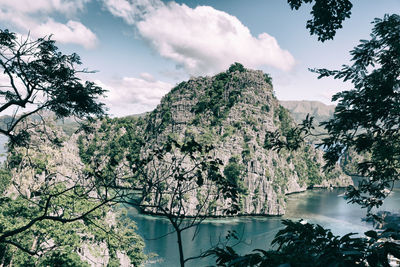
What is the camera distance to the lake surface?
29.6 metres

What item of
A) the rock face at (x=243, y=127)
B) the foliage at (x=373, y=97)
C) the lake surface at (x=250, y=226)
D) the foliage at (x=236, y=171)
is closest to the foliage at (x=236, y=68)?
the rock face at (x=243, y=127)

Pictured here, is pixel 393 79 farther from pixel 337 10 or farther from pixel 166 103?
pixel 166 103

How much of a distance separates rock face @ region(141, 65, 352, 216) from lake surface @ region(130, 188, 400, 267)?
4931mm

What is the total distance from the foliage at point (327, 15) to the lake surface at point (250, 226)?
19.5 metres

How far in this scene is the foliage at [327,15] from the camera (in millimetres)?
3811

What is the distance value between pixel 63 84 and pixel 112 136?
79731 millimetres

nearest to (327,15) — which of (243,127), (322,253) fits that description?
(322,253)

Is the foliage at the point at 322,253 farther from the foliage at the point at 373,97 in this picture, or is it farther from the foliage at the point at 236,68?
the foliage at the point at 236,68

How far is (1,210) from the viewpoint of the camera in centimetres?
1430

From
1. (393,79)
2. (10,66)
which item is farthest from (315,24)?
(10,66)

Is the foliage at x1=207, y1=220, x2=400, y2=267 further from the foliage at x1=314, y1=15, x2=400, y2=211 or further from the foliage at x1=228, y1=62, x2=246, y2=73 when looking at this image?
the foliage at x1=228, y1=62, x2=246, y2=73

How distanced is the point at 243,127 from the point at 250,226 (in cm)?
2673

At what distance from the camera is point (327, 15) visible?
12.8ft

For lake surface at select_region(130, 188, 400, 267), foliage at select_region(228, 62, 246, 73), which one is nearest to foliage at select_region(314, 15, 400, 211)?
lake surface at select_region(130, 188, 400, 267)
